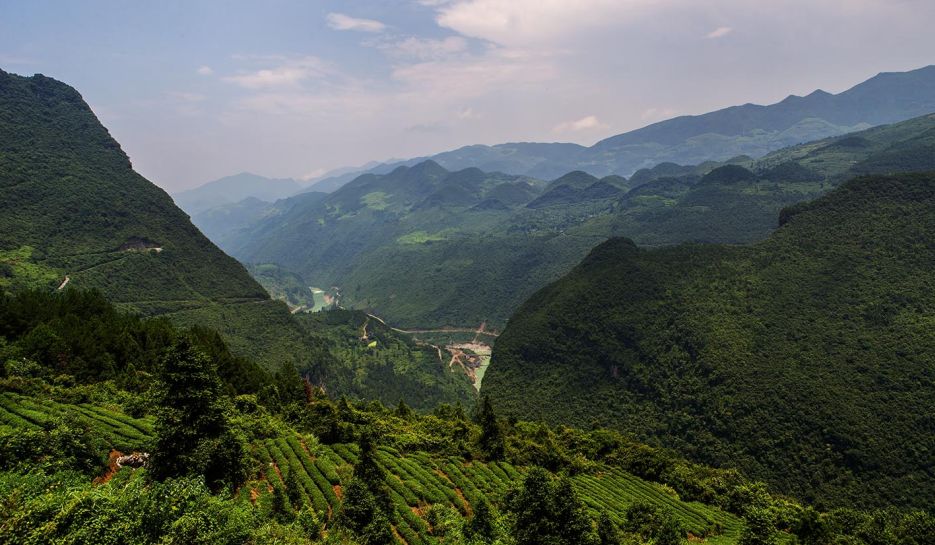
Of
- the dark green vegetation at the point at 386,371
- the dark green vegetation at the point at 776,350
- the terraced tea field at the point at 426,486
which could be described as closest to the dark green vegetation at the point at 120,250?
Answer: the dark green vegetation at the point at 386,371

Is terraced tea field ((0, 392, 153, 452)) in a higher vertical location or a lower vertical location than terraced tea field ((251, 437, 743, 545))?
higher

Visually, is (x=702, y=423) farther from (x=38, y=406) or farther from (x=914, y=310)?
(x=38, y=406)

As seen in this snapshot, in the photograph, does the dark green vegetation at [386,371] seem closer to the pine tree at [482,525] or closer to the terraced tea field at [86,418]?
the terraced tea field at [86,418]

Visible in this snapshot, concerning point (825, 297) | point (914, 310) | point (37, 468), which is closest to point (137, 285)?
point (37, 468)

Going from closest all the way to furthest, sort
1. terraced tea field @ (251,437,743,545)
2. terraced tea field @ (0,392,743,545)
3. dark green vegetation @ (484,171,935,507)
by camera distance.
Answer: terraced tea field @ (0,392,743,545) → terraced tea field @ (251,437,743,545) → dark green vegetation @ (484,171,935,507)

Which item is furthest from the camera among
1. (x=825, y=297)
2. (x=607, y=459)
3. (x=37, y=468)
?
(x=825, y=297)

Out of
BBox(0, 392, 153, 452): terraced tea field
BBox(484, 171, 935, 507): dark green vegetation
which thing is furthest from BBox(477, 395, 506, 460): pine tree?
BBox(484, 171, 935, 507): dark green vegetation

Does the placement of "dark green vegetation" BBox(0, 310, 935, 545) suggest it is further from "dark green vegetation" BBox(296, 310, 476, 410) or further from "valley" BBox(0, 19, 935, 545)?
"dark green vegetation" BBox(296, 310, 476, 410)
